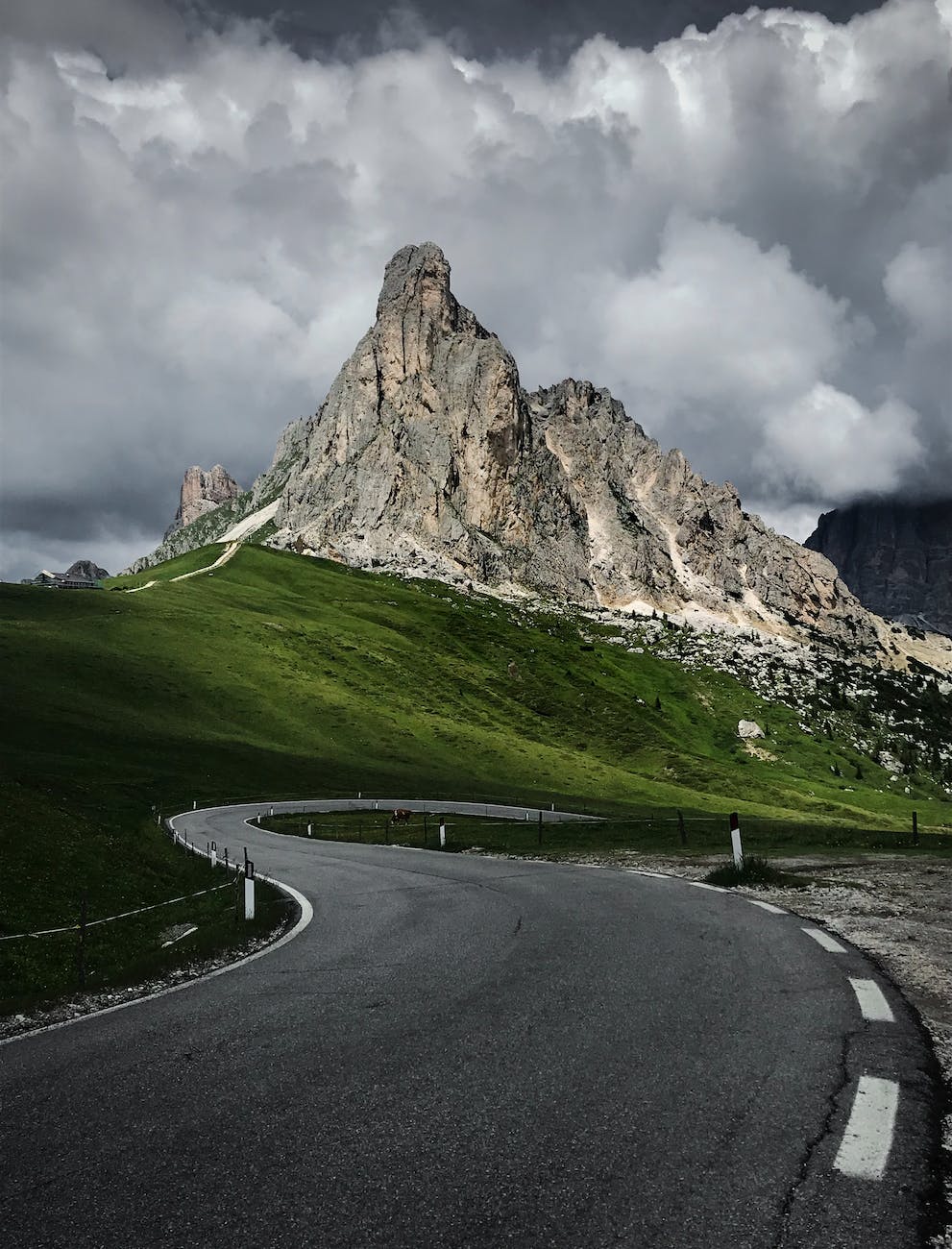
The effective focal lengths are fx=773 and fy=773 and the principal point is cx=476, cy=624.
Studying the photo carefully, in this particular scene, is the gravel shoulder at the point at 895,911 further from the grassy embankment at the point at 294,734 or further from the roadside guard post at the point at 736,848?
the grassy embankment at the point at 294,734

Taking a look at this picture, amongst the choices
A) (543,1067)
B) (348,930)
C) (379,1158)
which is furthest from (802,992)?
(348,930)

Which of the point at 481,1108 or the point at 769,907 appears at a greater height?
the point at 481,1108

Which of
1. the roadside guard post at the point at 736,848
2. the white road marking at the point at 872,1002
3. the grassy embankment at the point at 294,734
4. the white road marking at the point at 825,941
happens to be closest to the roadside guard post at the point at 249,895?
the grassy embankment at the point at 294,734

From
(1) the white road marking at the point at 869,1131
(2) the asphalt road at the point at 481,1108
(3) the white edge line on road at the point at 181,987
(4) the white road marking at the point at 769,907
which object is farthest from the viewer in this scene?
(4) the white road marking at the point at 769,907

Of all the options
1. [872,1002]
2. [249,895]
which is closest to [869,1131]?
[872,1002]

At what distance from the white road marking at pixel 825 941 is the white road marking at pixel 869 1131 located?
5.27 meters

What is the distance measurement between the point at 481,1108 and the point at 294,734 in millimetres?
92866

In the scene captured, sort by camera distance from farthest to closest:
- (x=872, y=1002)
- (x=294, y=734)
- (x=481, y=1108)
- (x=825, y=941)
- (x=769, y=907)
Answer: (x=294, y=734)
(x=769, y=907)
(x=825, y=941)
(x=872, y=1002)
(x=481, y=1108)

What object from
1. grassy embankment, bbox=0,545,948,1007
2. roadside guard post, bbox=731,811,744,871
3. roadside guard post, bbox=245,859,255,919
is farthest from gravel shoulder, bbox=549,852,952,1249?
grassy embankment, bbox=0,545,948,1007

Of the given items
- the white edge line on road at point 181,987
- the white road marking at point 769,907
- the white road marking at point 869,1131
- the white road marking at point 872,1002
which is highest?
the white road marking at point 869,1131

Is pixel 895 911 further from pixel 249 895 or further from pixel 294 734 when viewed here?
pixel 294 734

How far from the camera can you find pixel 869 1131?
502 centimetres

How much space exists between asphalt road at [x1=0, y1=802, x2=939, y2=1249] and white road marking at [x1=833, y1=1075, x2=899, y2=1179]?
72 millimetres

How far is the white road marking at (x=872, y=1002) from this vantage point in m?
7.58
